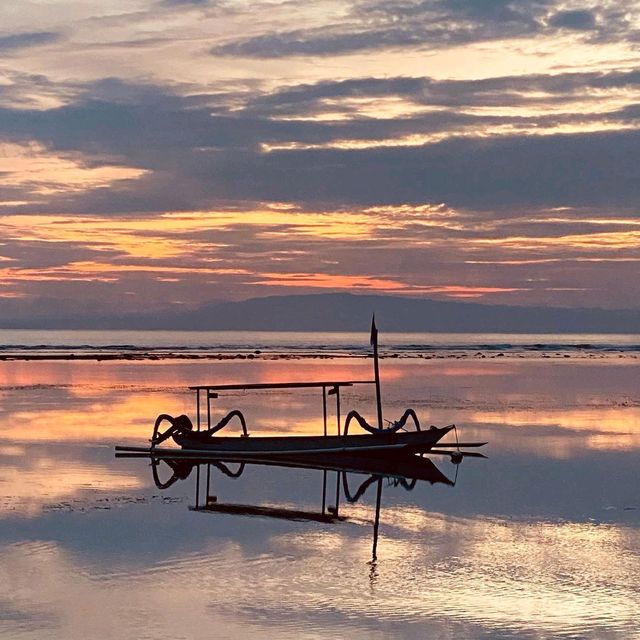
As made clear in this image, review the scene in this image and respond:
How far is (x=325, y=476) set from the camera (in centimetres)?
2498

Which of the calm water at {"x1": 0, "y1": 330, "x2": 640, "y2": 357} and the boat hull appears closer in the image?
the boat hull

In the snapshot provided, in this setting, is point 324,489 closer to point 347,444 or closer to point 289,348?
point 347,444

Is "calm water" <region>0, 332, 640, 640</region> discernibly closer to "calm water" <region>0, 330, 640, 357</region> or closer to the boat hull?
the boat hull

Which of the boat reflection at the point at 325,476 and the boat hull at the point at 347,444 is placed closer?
the boat reflection at the point at 325,476

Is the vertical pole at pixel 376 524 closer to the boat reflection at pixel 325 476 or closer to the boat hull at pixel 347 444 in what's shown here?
the boat reflection at pixel 325 476

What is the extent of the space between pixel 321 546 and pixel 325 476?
8.58 m

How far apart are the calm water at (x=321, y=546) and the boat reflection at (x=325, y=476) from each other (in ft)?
0.65

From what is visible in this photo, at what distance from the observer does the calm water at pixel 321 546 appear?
12234 mm

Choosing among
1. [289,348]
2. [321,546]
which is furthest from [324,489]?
[289,348]

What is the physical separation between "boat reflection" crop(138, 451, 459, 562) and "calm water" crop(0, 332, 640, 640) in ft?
0.65

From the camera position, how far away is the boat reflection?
19.6 meters

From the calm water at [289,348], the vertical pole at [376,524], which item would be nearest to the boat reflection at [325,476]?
the vertical pole at [376,524]

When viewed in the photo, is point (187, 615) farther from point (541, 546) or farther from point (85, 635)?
point (541, 546)

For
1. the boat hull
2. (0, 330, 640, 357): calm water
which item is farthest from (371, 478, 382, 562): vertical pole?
(0, 330, 640, 357): calm water
